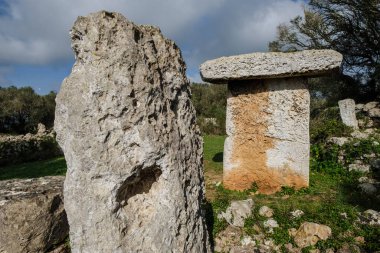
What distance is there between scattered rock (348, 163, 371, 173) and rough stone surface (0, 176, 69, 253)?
635cm

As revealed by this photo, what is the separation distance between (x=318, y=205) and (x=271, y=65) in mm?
2678

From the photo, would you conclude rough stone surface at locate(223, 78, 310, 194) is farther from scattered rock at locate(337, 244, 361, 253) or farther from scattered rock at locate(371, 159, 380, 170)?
scattered rock at locate(337, 244, 361, 253)

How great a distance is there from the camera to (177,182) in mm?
3139

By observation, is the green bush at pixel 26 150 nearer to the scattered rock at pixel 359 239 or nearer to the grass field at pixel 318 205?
the grass field at pixel 318 205

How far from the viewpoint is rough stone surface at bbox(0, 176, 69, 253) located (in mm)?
3768

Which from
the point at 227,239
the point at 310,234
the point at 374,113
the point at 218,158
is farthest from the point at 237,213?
the point at 374,113

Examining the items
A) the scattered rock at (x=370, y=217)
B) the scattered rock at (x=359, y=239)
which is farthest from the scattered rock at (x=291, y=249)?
the scattered rock at (x=370, y=217)

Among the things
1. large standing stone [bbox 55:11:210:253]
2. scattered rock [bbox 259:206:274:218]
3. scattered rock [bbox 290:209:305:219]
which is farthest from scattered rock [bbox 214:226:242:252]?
large standing stone [bbox 55:11:210:253]

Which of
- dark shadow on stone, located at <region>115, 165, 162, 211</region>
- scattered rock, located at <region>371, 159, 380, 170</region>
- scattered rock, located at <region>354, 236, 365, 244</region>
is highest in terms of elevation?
dark shadow on stone, located at <region>115, 165, 162, 211</region>

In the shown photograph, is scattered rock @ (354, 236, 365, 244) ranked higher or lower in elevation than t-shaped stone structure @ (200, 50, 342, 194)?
lower

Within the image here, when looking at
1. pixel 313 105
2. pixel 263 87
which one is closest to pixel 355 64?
pixel 313 105

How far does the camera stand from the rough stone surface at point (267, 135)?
677 centimetres

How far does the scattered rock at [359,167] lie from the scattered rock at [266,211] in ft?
10.6

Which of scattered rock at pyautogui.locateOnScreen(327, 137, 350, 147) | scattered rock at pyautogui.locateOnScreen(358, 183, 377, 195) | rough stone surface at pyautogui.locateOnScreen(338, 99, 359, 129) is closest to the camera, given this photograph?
scattered rock at pyautogui.locateOnScreen(358, 183, 377, 195)
